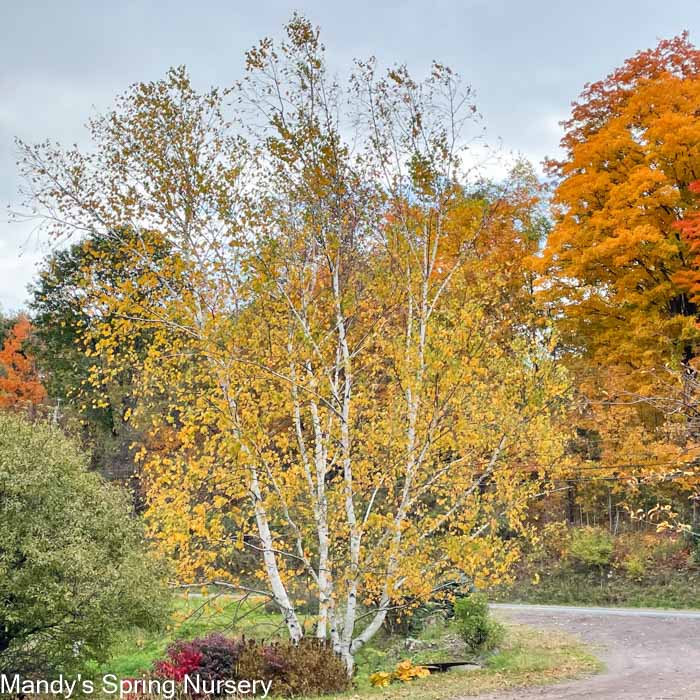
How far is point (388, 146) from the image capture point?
912 centimetres

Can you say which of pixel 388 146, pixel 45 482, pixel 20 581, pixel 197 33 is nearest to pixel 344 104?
pixel 388 146

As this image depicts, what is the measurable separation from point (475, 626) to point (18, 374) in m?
29.5

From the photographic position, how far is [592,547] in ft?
58.2

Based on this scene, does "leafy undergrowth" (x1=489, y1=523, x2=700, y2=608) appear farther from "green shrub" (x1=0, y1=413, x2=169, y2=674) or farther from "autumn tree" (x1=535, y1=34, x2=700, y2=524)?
"green shrub" (x1=0, y1=413, x2=169, y2=674)

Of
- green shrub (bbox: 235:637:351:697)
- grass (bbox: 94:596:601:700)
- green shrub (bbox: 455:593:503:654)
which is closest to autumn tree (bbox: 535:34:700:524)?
grass (bbox: 94:596:601:700)

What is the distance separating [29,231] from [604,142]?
13.2 meters

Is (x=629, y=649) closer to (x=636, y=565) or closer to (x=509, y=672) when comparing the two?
(x=509, y=672)

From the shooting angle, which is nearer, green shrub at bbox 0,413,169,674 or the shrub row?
the shrub row

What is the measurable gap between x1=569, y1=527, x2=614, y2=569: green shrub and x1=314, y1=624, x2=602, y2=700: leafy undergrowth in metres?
6.01

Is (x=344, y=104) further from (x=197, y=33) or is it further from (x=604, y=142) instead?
(x=604, y=142)

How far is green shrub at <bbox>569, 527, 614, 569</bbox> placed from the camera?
1772 cm

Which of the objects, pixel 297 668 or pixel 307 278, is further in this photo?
pixel 307 278

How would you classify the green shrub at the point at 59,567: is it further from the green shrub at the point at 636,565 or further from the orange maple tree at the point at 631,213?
the green shrub at the point at 636,565

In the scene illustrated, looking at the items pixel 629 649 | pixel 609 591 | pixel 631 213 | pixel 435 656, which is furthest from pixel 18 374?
pixel 629 649
